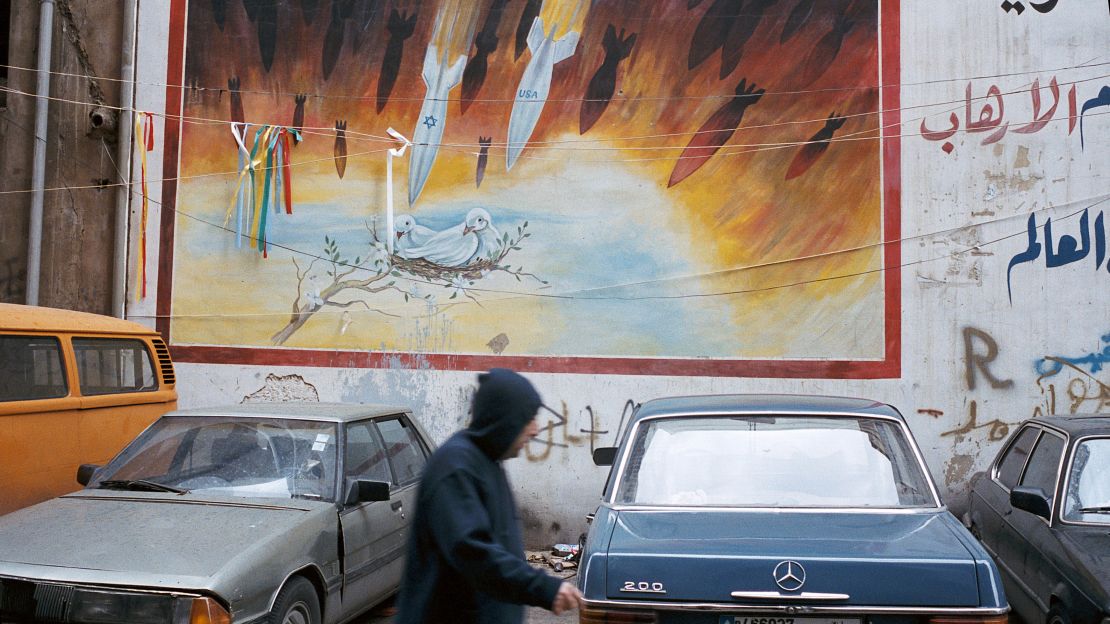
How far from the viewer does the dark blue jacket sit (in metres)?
2.63

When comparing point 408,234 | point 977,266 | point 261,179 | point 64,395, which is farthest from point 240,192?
point 977,266

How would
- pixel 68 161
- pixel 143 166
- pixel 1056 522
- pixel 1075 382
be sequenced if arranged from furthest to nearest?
pixel 68 161, pixel 143 166, pixel 1075 382, pixel 1056 522

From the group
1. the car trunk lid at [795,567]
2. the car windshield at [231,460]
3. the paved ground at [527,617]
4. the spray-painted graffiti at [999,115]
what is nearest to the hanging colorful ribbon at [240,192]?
the car windshield at [231,460]

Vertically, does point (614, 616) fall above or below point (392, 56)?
below

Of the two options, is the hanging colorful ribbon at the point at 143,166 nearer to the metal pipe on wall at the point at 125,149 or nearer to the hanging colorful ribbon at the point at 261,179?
the metal pipe on wall at the point at 125,149

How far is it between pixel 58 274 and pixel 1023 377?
926 cm

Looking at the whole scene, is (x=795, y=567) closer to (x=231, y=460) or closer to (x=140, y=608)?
(x=140, y=608)

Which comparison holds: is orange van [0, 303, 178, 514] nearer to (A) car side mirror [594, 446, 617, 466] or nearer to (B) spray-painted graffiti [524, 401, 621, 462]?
(B) spray-painted graffiti [524, 401, 621, 462]

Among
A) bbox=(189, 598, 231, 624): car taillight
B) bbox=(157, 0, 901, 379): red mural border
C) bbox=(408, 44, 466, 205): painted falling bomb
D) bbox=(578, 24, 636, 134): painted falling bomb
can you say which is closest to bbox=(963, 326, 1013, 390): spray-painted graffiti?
bbox=(157, 0, 901, 379): red mural border

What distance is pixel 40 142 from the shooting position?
31.2 ft

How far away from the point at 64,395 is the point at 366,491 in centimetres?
279

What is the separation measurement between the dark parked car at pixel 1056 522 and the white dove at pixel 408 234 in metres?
5.40

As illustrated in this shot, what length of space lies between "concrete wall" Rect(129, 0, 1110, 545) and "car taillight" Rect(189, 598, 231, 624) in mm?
4944

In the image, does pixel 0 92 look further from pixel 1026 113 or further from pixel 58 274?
→ pixel 1026 113
